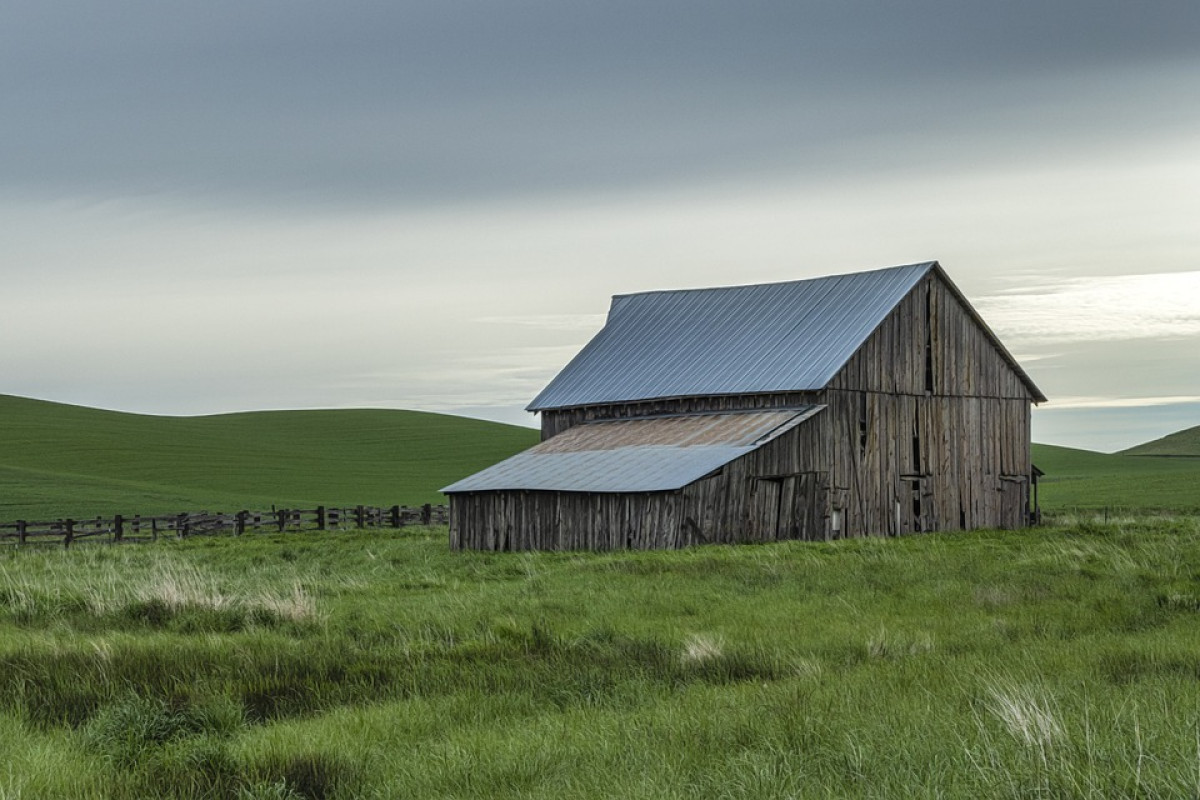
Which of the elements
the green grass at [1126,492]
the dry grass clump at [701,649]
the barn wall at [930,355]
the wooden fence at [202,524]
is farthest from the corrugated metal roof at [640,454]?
the green grass at [1126,492]

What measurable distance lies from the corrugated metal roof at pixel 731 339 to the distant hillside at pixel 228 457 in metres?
27.8

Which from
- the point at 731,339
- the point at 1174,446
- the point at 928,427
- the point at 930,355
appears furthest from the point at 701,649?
the point at 1174,446

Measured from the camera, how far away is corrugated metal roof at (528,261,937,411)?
134ft

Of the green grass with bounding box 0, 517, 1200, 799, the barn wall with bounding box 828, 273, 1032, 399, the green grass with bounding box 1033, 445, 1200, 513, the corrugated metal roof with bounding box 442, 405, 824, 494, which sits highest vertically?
the barn wall with bounding box 828, 273, 1032, 399

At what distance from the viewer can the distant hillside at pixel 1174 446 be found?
148m

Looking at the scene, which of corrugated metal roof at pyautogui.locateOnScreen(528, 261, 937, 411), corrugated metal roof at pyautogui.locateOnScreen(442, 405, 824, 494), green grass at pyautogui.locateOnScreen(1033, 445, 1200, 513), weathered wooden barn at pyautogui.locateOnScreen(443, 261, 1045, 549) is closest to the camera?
corrugated metal roof at pyautogui.locateOnScreen(442, 405, 824, 494)

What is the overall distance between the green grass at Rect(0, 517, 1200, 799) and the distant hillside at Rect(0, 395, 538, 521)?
50.0m

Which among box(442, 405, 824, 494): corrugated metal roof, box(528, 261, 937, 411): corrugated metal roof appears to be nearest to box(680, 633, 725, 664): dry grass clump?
box(442, 405, 824, 494): corrugated metal roof

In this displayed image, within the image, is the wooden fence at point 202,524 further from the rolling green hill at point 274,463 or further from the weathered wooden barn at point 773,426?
the rolling green hill at point 274,463

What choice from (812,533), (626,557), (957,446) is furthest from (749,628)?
(957,446)

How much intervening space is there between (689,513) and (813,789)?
25952 mm

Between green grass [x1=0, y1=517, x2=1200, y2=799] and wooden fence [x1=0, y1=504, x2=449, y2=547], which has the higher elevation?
wooden fence [x1=0, y1=504, x2=449, y2=547]

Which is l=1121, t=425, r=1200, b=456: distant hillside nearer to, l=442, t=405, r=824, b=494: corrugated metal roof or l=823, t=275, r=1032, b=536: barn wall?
l=823, t=275, r=1032, b=536: barn wall

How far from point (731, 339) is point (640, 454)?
27.2 ft
